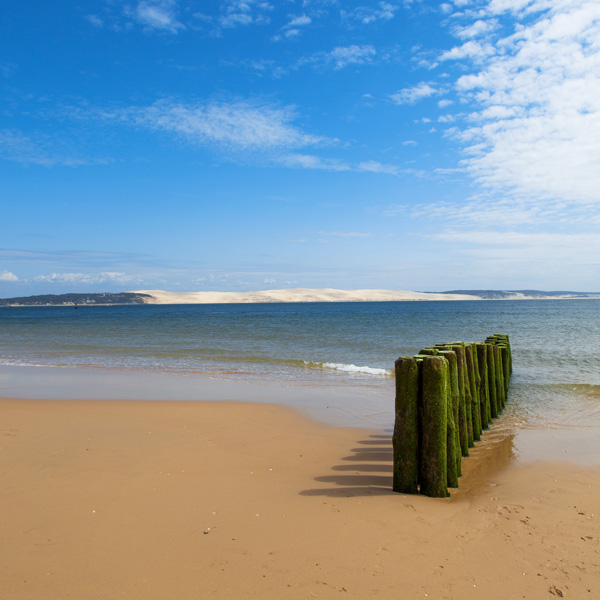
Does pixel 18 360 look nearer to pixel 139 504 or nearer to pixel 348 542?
pixel 139 504

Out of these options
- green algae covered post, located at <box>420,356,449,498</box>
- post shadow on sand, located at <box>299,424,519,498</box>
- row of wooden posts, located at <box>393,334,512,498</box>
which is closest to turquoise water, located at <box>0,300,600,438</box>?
post shadow on sand, located at <box>299,424,519,498</box>

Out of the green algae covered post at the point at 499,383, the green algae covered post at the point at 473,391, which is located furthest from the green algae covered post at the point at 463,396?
the green algae covered post at the point at 499,383

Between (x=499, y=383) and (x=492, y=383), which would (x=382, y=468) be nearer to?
(x=492, y=383)

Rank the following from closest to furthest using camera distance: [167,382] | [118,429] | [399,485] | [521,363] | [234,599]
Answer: [234,599]
[399,485]
[118,429]
[167,382]
[521,363]

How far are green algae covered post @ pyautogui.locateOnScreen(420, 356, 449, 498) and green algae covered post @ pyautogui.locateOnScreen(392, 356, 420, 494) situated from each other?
89 millimetres

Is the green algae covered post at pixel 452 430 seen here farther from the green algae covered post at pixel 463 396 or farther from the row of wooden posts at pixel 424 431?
the green algae covered post at pixel 463 396

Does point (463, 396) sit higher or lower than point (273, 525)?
higher

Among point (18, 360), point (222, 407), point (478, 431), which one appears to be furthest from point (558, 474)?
point (18, 360)

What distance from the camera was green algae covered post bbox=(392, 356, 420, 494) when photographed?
526 cm

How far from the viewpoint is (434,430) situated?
5.25 metres

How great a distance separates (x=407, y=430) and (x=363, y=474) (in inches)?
42.9

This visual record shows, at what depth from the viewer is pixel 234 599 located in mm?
3244

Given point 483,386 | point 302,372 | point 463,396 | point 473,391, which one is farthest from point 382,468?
point 302,372

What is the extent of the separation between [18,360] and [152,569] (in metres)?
19.5
